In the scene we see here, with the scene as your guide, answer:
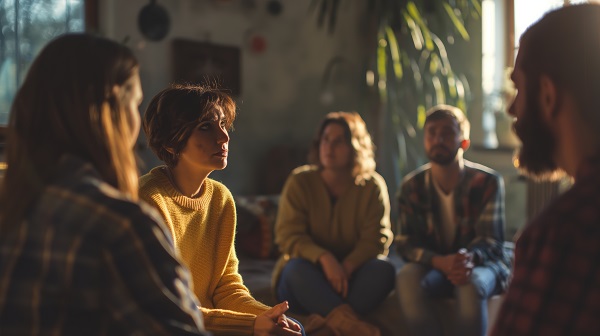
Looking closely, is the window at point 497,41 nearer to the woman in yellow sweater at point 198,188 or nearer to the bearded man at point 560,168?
the woman in yellow sweater at point 198,188

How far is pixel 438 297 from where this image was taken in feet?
7.80

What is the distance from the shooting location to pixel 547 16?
91 cm

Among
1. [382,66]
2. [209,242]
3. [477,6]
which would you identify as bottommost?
[209,242]

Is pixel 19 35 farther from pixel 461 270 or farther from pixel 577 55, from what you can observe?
pixel 577 55

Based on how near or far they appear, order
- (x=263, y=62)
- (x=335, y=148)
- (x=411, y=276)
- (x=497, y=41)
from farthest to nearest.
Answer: (x=497, y=41) → (x=263, y=62) → (x=335, y=148) → (x=411, y=276)

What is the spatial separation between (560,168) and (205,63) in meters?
3.38

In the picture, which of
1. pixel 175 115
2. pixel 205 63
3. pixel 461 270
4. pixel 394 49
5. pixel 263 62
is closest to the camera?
pixel 175 115

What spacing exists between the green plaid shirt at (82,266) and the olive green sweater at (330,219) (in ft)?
5.57

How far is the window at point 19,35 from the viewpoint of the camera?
3234 millimetres

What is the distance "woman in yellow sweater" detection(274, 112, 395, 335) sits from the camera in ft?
7.88

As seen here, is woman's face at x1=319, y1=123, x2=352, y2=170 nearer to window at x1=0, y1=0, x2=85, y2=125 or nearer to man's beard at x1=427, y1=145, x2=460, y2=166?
man's beard at x1=427, y1=145, x2=460, y2=166

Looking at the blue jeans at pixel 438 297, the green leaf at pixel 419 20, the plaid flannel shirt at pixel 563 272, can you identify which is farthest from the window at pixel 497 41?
the plaid flannel shirt at pixel 563 272

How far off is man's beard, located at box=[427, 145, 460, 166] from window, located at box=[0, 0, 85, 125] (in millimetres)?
2051

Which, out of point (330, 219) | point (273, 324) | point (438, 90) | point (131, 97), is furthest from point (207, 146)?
point (438, 90)
